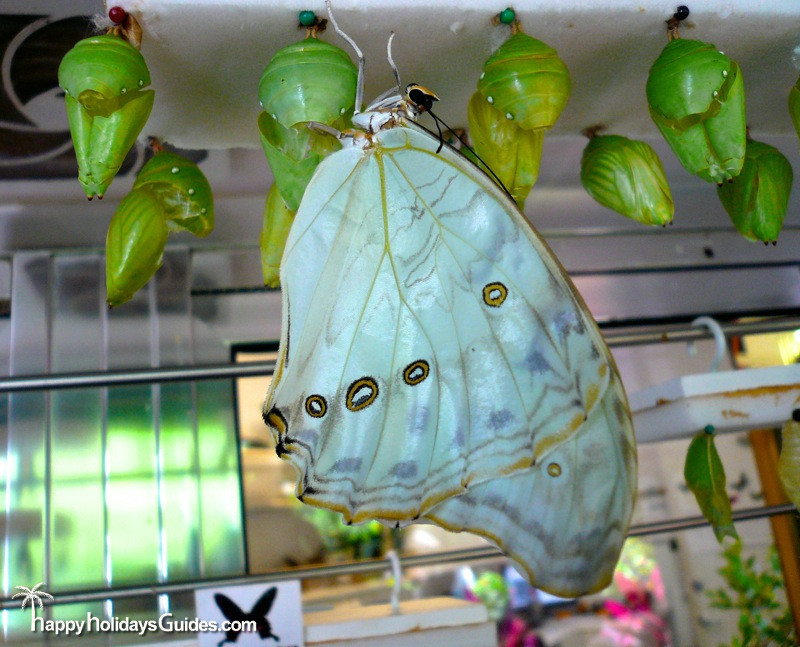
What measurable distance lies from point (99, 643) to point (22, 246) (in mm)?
791

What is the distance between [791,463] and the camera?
2.83ft

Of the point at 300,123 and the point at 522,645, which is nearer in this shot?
the point at 300,123

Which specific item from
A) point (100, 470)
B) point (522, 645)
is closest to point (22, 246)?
point (100, 470)

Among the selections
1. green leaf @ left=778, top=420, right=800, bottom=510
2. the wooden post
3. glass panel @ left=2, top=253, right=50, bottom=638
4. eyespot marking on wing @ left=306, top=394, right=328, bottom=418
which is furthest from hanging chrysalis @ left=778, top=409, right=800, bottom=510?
glass panel @ left=2, top=253, right=50, bottom=638

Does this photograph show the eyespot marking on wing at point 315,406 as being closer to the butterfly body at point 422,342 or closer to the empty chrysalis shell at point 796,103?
the butterfly body at point 422,342

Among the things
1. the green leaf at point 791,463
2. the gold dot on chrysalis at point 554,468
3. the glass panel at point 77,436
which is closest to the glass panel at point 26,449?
the glass panel at point 77,436

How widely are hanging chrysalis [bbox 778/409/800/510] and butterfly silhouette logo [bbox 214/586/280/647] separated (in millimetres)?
658

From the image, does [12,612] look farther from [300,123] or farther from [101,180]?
[300,123]

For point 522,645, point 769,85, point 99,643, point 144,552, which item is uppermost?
point 769,85

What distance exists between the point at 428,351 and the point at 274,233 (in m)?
0.23

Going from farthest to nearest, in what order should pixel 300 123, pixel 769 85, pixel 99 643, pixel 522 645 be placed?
pixel 522 645 < pixel 99 643 < pixel 769 85 < pixel 300 123

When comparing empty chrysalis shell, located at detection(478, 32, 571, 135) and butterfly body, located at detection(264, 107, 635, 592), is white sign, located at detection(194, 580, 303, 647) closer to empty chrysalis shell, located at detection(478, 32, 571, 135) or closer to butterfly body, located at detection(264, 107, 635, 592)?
butterfly body, located at detection(264, 107, 635, 592)

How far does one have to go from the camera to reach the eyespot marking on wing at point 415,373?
0.63m

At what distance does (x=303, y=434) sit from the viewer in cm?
61
